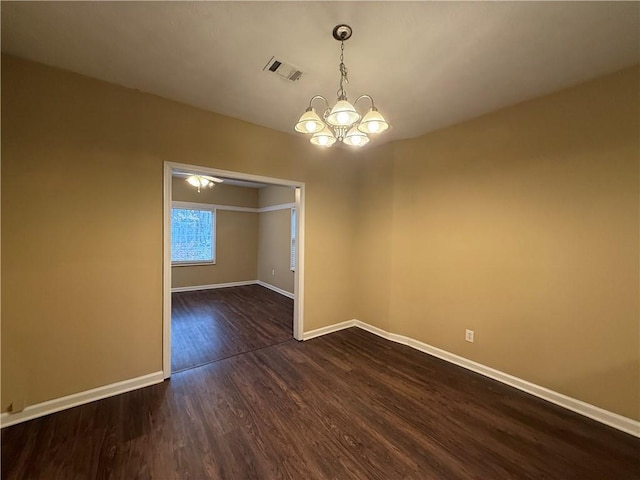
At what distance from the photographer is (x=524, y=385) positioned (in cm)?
238

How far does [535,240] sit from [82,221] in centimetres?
396

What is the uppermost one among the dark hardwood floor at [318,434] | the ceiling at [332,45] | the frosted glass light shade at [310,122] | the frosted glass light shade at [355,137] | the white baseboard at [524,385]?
the ceiling at [332,45]

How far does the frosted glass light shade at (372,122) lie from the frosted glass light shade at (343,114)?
0.37 feet

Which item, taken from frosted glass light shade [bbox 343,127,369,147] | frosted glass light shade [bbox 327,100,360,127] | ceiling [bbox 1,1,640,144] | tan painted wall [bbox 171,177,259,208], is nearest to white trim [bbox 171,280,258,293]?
tan painted wall [bbox 171,177,259,208]

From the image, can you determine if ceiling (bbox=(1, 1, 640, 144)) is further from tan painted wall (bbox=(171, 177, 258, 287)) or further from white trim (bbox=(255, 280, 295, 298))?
white trim (bbox=(255, 280, 295, 298))

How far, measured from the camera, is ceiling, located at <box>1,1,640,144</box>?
4.77ft

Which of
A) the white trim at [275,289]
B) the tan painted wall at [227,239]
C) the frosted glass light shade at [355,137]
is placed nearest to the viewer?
the frosted glass light shade at [355,137]

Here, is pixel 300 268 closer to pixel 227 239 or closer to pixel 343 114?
pixel 343 114

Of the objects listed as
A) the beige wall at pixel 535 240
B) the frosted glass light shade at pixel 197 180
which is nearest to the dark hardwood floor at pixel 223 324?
the beige wall at pixel 535 240

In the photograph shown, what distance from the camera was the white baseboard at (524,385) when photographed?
6.31 ft

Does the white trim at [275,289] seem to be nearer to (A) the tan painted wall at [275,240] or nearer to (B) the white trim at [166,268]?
(A) the tan painted wall at [275,240]

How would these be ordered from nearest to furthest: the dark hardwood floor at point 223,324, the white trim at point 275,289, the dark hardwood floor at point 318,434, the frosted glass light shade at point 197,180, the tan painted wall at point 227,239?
1. the dark hardwood floor at point 318,434
2. the dark hardwood floor at point 223,324
3. the frosted glass light shade at point 197,180
4. the white trim at point 275,289
5. the tan painted wall at point 227,239

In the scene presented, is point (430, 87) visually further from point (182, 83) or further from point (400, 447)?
point (400, 447)

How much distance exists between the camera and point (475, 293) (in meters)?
2.74
